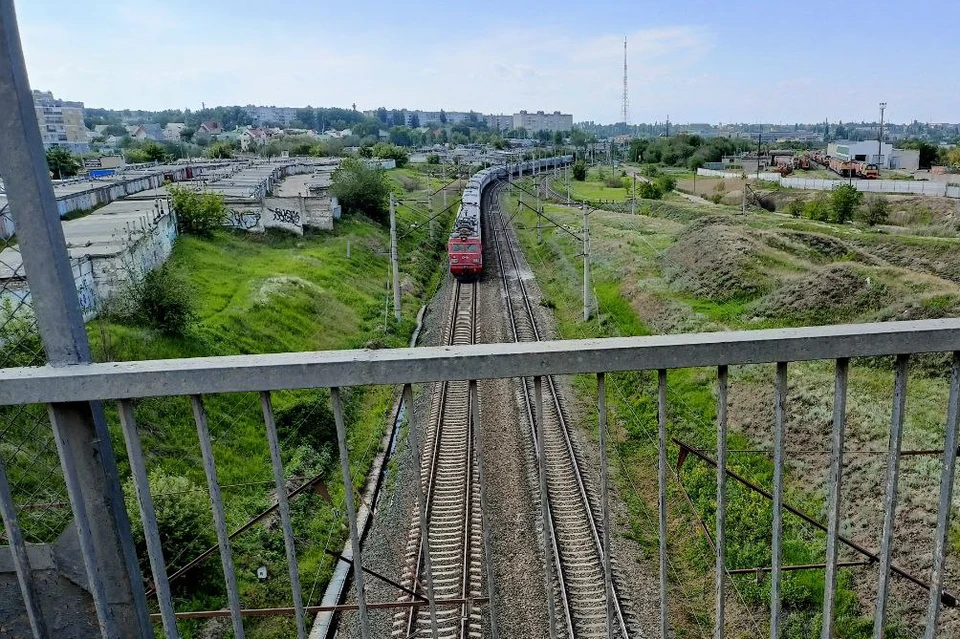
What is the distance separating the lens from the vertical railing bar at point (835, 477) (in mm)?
2266

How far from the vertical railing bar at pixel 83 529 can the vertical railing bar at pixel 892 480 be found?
2.53 m

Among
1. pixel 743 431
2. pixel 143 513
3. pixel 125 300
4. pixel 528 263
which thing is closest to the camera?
pixel 143 513

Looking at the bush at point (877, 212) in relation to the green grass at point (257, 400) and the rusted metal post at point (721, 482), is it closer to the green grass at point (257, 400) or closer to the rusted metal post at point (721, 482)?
the green grass at point (257, 400)

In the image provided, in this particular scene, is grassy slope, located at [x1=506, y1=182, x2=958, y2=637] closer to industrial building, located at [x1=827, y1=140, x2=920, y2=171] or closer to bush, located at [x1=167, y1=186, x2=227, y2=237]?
bush, located at [x1=167, y1=186, x2=227, y2=237]

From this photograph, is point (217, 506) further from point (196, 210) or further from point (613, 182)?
point (613, 182)

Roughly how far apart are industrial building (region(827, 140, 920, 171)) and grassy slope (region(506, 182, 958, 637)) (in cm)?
5654

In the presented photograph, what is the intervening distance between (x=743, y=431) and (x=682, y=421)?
3.83ft

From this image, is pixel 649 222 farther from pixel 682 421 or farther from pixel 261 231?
pixel 682 421

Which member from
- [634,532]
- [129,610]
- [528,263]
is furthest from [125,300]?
[528,263]

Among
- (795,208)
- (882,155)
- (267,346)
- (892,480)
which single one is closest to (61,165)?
(267,346)

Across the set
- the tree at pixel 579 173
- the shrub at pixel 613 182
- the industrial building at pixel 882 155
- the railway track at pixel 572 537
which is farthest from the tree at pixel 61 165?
the industrial building at pixel 882 155

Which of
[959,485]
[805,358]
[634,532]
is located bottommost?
[634,532]

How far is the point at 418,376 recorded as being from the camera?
7.12 ft

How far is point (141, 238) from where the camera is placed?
17.5m
